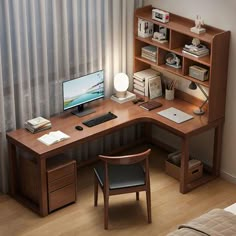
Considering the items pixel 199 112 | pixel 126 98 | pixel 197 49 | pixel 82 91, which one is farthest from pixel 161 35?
pixel 82 91

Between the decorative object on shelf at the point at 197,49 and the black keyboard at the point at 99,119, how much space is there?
3.12 ft

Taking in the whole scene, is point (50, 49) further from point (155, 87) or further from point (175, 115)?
point (175, 115)

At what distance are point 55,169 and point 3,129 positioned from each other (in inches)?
25.8

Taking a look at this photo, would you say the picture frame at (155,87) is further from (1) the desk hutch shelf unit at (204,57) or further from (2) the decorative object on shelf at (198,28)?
(2) the decorative object on shelf at (198,28)

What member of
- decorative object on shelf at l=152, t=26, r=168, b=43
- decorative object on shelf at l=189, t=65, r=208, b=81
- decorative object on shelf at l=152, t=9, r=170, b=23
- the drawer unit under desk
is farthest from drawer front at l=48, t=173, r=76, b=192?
decorative object on shelf at l=152, t=9, r=170, b=23

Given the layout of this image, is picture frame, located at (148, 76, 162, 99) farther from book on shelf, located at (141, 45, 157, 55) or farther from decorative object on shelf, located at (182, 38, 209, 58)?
decorative object on shelf, located at (182, 38, 209, 58)

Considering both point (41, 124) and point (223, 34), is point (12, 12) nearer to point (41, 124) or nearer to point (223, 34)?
point (41, 124)

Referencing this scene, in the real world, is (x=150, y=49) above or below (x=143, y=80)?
above

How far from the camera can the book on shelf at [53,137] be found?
5.47m

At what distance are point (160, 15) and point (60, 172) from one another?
5.88 feet

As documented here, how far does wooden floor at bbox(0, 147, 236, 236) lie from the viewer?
539cm

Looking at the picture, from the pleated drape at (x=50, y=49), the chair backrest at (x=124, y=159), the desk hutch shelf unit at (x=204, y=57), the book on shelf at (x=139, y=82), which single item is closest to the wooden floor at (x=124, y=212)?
the pleated drape at (x=50, y=49)

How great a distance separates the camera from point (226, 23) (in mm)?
5602

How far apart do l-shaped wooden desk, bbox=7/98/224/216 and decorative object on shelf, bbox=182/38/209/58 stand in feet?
2.07
